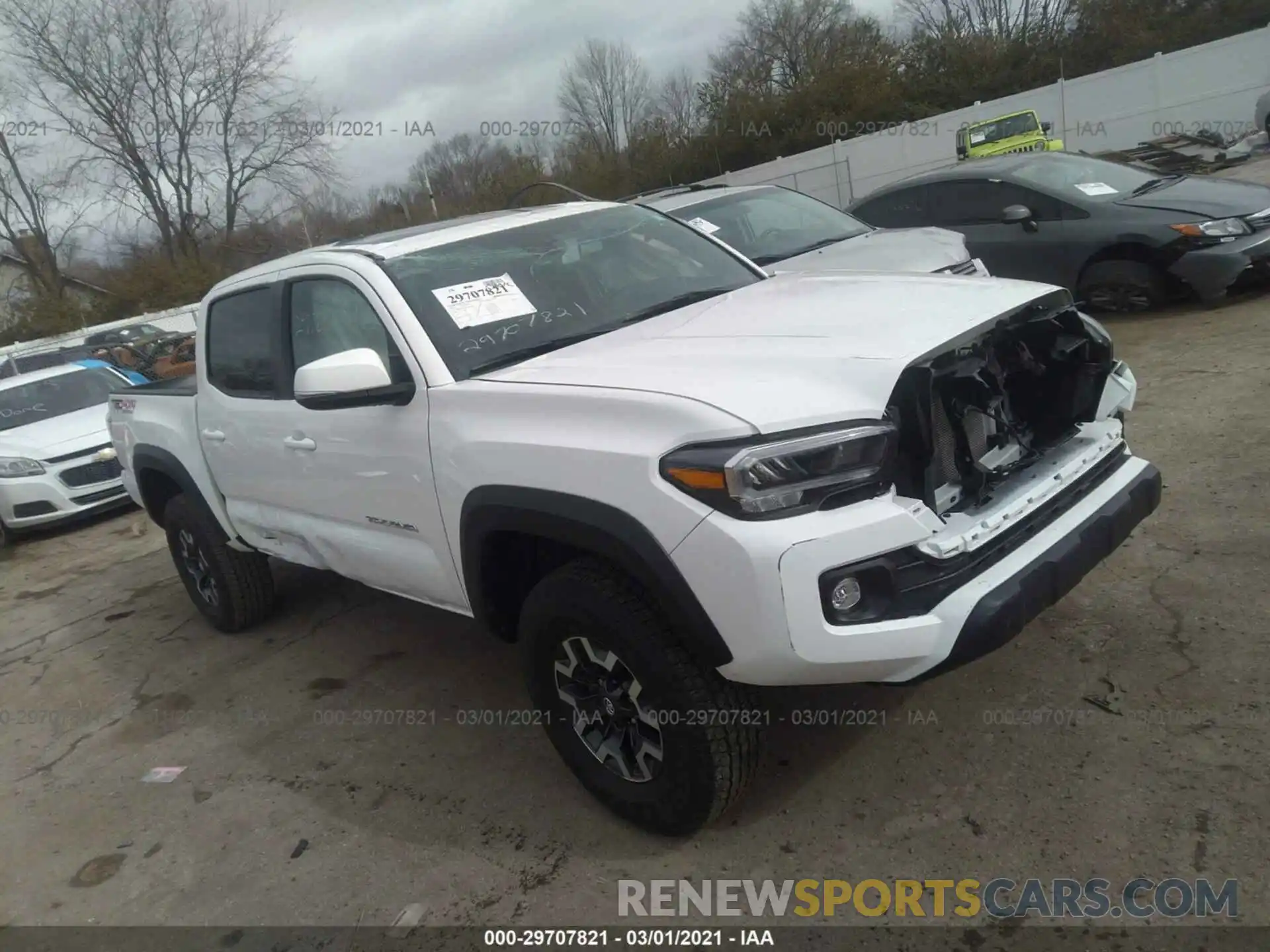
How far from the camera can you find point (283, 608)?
5527 millimetres

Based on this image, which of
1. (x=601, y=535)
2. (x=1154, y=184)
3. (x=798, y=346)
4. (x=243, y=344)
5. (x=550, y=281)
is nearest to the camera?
(x=601, y=535)

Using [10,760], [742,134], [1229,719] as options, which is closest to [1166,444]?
[1229,719]

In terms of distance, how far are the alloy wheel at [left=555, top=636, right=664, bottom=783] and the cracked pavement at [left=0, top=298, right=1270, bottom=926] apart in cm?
26

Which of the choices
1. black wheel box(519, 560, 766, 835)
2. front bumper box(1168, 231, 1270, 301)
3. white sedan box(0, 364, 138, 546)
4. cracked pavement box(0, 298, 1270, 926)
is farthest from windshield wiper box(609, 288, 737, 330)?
white sedan box(0, 364, 138, 546)

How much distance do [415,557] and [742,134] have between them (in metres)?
36.8

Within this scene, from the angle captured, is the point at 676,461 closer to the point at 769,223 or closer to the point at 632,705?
the point at 632,705

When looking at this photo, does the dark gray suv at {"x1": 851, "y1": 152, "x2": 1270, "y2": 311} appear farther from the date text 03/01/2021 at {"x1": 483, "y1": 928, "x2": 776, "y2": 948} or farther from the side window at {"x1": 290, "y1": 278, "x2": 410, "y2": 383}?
the date text 03/01/2021 at {"x1": 483, "y1": 928, "x2": 776, "y2": 948}

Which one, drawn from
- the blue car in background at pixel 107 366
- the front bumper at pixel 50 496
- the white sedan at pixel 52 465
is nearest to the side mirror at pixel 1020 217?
the white sedan at pixel 52 465

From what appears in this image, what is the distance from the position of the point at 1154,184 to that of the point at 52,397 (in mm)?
10762

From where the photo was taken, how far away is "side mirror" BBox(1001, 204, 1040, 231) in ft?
23.8

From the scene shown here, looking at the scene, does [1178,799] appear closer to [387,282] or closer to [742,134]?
[387,282]

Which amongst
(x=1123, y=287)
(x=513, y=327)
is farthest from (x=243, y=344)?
(x=1123, y=287)

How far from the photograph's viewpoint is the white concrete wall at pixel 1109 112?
2372cm

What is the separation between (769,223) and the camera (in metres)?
7.40
